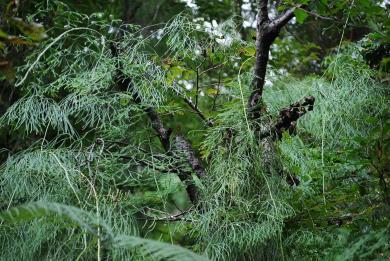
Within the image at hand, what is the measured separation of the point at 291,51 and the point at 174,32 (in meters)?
2.09

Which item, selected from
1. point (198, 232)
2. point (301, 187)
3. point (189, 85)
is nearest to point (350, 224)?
point (301, 187)

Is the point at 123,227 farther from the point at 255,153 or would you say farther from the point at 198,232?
the point at 255,153

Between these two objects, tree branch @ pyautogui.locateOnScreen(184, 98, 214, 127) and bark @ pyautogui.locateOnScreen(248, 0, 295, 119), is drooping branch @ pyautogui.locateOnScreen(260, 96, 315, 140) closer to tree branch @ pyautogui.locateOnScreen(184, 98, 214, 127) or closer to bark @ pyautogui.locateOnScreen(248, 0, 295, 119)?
bark @ pyautogui.locateOnScreen(248, 0, 295, 119)

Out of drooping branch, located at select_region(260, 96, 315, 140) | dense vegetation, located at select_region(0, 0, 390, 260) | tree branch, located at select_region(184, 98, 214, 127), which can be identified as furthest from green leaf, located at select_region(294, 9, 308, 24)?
tree branch, located at select_region(184, 98, 214, 127)

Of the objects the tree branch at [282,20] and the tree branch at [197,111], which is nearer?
the tree branch at [282,20]

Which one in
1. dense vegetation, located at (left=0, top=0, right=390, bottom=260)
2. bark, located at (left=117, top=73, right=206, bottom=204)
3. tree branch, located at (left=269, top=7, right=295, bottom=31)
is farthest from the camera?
bark, located at (left=117, top=73, right=206, bottom=204)

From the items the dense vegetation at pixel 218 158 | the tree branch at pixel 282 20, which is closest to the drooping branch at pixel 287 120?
the dense vegetation at pixel 218 158

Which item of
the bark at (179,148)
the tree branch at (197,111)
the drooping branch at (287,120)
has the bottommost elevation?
the bark at (179,148)

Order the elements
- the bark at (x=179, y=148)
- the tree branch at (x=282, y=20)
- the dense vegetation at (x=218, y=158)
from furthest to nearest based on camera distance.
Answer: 1. the bark at (x=179, y=148)
2. the tree branch at (x=282, y=20)
3. the dense vegetation at (x=218, y=158)

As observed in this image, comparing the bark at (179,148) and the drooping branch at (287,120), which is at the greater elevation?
the drooping branch at (287,120)

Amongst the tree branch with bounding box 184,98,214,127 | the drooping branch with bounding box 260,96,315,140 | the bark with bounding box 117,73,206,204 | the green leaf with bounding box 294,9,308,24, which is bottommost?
the bark with bounding box 117,73,206,204

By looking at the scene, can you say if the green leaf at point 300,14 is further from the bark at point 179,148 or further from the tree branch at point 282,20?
the bark at point 179,148

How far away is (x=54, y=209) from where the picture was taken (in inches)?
44.2

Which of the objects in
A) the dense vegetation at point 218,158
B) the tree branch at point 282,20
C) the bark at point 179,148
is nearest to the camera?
the dense vegetation at point 218,158
